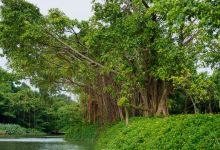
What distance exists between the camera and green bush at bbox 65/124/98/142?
94.9ft

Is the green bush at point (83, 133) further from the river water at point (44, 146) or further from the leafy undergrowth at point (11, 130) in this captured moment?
the leafy undergrowth at point (11, 130)

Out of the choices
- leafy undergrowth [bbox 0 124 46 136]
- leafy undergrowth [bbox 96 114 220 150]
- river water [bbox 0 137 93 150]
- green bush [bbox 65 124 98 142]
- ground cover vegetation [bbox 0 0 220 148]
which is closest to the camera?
leafy undergrowth [bbox 96 114 220 150]

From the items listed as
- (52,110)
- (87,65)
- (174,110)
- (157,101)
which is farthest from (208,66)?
(52,110)

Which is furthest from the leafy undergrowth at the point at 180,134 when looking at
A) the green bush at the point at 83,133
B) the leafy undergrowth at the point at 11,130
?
the leafy undergrowth at the point at 11,130

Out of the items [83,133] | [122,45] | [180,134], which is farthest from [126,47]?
[83,133]

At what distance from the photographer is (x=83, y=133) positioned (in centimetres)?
3075

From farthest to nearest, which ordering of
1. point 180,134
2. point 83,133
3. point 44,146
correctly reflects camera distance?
point 83,133, point 44,146, point 180,134

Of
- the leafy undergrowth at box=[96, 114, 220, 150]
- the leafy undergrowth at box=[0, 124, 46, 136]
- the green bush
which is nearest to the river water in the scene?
the green bush

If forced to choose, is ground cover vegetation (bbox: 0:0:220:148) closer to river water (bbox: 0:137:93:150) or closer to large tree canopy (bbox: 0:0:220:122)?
large tree canopy (bbox: 0:0:220:122)

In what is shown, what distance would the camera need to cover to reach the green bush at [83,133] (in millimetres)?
28933

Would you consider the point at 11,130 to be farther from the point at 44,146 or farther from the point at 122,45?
the point at 122,45

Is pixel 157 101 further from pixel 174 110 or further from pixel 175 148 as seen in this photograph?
pixel 174 110

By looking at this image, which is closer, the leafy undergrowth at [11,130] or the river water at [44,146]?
the river water at [44,146]

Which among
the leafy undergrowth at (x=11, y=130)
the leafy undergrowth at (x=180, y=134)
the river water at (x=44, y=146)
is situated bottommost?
the river water at (x=44, y=146)
